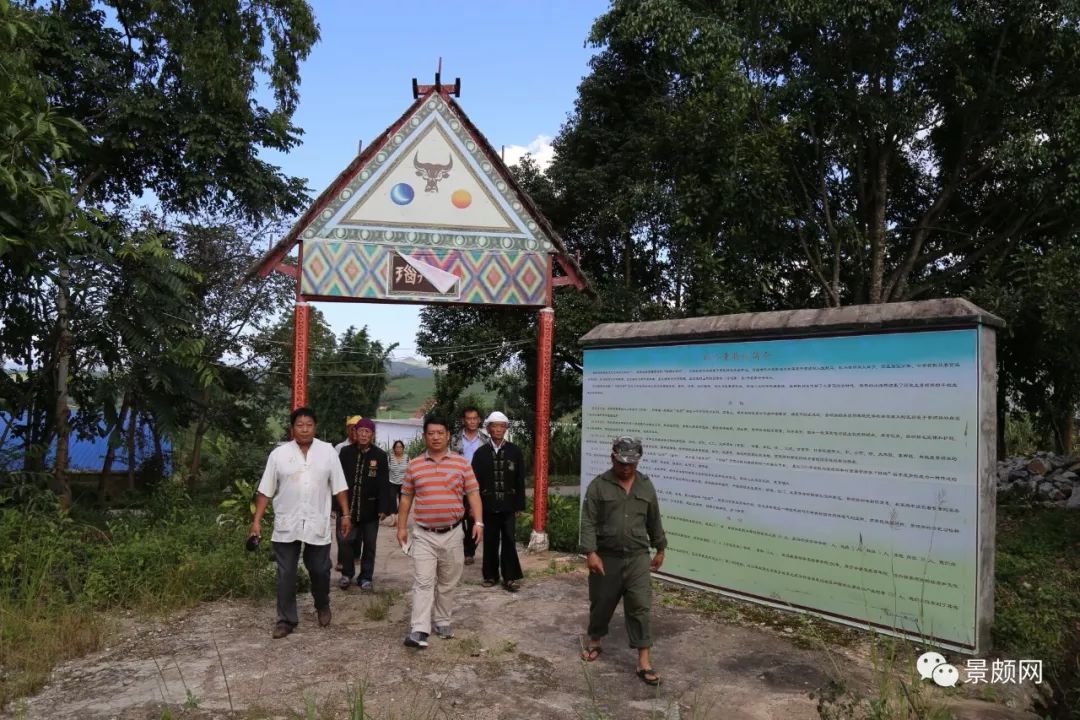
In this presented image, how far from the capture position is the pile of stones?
41.5 feet

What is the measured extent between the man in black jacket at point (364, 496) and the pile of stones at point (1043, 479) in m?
10.1

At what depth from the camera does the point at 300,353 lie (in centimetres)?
899

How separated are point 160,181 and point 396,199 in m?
9.04

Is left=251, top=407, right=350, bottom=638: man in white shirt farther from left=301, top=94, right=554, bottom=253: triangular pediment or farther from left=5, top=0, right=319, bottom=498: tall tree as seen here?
left=5, top=0, right=319, bottom=498: tall tree

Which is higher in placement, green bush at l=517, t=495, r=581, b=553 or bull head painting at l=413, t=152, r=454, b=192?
bull head painting at l=413, t=152, r=454, b=192

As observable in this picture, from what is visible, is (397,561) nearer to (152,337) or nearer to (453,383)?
(152,337)

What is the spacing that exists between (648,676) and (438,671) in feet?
4.53

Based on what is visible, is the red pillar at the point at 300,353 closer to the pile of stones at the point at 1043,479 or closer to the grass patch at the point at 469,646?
the grass patch at the point at 469,646

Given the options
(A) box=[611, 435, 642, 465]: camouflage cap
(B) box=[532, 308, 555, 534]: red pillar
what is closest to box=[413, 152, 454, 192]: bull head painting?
(B) box=[532, 308, 555, 534]: red pillar

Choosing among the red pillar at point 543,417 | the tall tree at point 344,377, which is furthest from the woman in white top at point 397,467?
the tall tree at point 344,377

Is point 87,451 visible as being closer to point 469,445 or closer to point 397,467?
point 397,467

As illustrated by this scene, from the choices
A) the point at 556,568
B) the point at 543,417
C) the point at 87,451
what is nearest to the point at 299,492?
the point at 556,568

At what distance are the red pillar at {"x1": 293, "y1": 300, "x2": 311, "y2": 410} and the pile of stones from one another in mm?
10930

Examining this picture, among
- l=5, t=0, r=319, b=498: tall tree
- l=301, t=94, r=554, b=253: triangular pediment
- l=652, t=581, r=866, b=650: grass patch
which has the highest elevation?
l=5, t=0, r=319, b=498: tall tree
